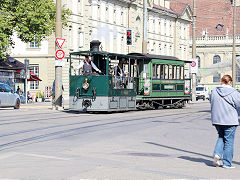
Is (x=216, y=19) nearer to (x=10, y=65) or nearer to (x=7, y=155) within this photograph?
(x=10, y=65)

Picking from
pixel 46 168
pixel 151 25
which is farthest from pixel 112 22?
pixel 46 168

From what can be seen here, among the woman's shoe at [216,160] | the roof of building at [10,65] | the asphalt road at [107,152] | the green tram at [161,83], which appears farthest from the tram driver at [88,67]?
the roof of building at [10,65]

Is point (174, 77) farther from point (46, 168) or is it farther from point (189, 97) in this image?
point (46, 168)

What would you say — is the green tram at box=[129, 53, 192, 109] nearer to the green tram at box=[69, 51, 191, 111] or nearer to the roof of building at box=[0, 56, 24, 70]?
the green tram at box=[69, 51, 191, 111]

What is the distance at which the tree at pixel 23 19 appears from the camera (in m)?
38.8

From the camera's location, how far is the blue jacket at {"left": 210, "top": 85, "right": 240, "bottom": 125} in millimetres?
9617

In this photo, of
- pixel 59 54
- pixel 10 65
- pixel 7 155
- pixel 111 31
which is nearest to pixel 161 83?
pixel 59 54

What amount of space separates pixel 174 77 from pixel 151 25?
51.2 meters

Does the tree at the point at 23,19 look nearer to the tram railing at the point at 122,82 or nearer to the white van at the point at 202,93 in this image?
the tram railing at the point at 122,82

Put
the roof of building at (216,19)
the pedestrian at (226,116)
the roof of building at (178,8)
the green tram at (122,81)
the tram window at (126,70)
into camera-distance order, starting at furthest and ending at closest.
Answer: the roof of building at (216,19) → the roof of building at (178,8) → the tram window at (126,70) → the green tram at (122,81) → the pedestrian at (226,116)

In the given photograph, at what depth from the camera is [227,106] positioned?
9.67 meters

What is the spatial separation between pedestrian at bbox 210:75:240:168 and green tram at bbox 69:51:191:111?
1555 cm

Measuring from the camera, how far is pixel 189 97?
35.2 metres

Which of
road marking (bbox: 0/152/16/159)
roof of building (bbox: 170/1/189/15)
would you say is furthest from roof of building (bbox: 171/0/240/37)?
road marking (bbox: 0/152/16/159)
